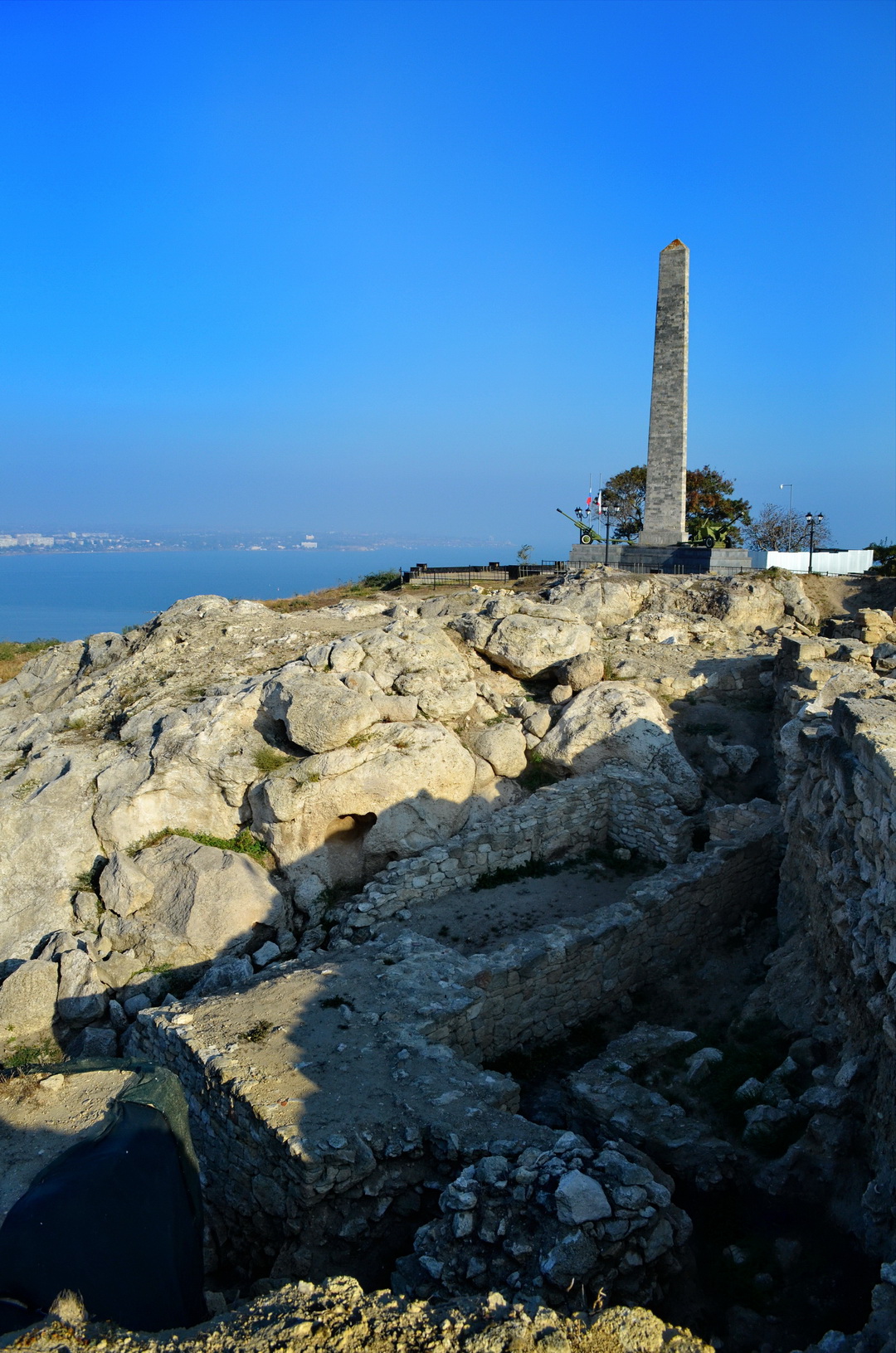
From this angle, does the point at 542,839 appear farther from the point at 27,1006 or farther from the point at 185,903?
the point at 27,1006

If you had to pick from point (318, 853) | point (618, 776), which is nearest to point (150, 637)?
point (318, 853)

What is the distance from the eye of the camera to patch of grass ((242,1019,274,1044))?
6.49 metres

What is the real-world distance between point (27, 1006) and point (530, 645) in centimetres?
869

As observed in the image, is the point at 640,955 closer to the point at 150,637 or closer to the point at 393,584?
the point at 150,637

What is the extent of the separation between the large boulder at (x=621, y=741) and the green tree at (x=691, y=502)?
23.5 m

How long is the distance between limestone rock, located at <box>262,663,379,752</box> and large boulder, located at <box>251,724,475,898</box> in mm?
200

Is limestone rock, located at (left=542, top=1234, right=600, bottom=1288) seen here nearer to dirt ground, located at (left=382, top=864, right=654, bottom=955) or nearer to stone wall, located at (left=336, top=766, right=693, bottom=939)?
dirt ground, located at (left=382, top=864, right=654, bottom=955)

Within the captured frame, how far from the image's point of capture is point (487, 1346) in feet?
11.4

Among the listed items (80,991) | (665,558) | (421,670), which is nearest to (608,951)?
(421,670)

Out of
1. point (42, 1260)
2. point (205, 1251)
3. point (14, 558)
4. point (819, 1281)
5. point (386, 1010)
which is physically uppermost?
point (14, 558)

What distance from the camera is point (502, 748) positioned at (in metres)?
11.7

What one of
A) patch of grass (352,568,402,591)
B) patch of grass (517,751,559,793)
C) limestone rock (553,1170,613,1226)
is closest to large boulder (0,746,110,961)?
patch of grass (517,751,559,793)

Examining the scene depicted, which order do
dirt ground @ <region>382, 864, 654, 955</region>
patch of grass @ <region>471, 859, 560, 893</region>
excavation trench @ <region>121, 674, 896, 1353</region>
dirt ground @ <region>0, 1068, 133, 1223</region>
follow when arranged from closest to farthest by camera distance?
dirt ground @ <region>0, 1068, 133, 1223</region> < excavation trench @ <region>121, 674, 896, 1353</region> < dirt ground @ <region>382, 864, 654, 955</region> < patch of grass @ <region>471, 859, 560, 893</region>

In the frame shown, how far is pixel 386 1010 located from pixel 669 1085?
2439 mm
